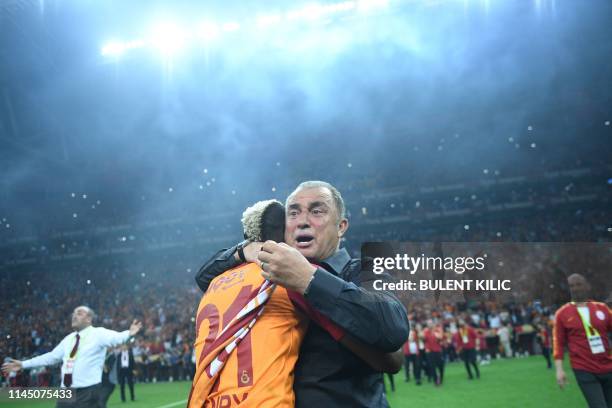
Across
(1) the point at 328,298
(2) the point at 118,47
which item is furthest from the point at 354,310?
(2) the point at 118,47

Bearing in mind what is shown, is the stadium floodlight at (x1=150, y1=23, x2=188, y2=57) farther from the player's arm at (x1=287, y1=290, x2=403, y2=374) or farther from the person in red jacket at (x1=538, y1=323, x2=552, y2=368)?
the player's arm at (x1=287, y1=290, x2=403, y2=374)

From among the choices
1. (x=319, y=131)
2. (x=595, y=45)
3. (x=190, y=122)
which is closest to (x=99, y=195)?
(x=190, y=122)

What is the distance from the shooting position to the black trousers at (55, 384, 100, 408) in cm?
654

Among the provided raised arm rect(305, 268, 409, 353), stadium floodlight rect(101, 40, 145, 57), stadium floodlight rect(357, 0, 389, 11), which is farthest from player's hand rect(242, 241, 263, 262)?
stadium floodlight rect(357, 0, 389, 11)

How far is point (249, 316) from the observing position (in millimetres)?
1640

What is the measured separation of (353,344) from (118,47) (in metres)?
26.7

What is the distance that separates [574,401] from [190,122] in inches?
993

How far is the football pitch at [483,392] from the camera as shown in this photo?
9633mm

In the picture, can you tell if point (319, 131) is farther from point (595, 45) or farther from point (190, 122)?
point (595, 45)

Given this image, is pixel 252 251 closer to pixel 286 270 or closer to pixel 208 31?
pixel 286 270

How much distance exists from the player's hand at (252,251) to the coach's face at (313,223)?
15cm

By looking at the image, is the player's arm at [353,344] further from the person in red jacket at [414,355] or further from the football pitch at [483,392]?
the person in red jacket at [414,355]

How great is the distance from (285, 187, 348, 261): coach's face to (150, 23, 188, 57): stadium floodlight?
24.0m

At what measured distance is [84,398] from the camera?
6.61 metres
